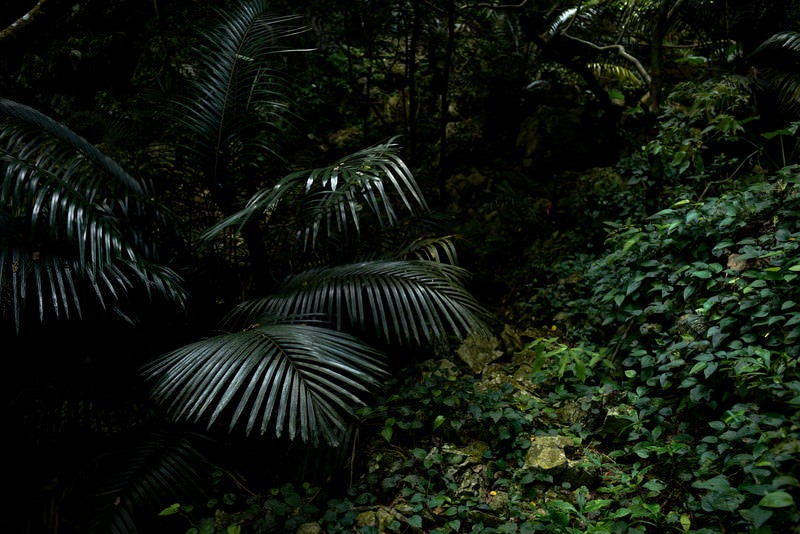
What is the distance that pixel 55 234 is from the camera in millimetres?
1718

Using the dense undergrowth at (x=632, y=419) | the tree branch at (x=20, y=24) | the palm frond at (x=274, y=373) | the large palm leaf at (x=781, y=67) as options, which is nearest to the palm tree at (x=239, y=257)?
the palm frond at (x=274, y=373)

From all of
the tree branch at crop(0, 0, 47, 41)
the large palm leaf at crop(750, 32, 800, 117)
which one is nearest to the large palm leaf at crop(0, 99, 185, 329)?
the tree branch at crop(0, 0, 47, 41)

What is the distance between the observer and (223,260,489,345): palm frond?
1.93m

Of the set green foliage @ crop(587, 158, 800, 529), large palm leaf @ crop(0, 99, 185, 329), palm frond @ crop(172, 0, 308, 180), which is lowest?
green foliage @ crop(587, 158, 800, 529)

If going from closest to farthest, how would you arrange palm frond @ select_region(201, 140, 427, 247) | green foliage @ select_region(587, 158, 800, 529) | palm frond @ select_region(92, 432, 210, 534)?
green foliage @ select_region(587, 158, 800, 529) < palm frond @ select_region(92, 432, 210, 534) < palm frond @ select_region(201, 140, 427, 247)

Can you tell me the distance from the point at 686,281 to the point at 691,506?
3.20 ft

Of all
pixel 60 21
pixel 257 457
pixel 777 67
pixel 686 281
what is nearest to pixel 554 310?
pixel 686 281

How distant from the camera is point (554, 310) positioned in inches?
109

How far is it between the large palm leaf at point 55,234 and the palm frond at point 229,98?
0.61 m

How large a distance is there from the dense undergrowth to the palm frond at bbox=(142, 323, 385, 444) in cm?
Answer: 39

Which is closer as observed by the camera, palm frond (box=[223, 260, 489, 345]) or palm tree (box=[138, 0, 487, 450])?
palm tree (box=[138, 0, 487, 450])

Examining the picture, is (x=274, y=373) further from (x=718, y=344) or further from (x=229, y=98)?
(x=229, y=98)

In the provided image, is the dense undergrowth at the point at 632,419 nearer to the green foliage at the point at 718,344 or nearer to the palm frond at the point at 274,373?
the green foliage at the point at 718,344

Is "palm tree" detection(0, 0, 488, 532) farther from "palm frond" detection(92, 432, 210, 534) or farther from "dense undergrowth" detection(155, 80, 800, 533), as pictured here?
"dense undergrowth" detection(155, 80, 800, 533)
